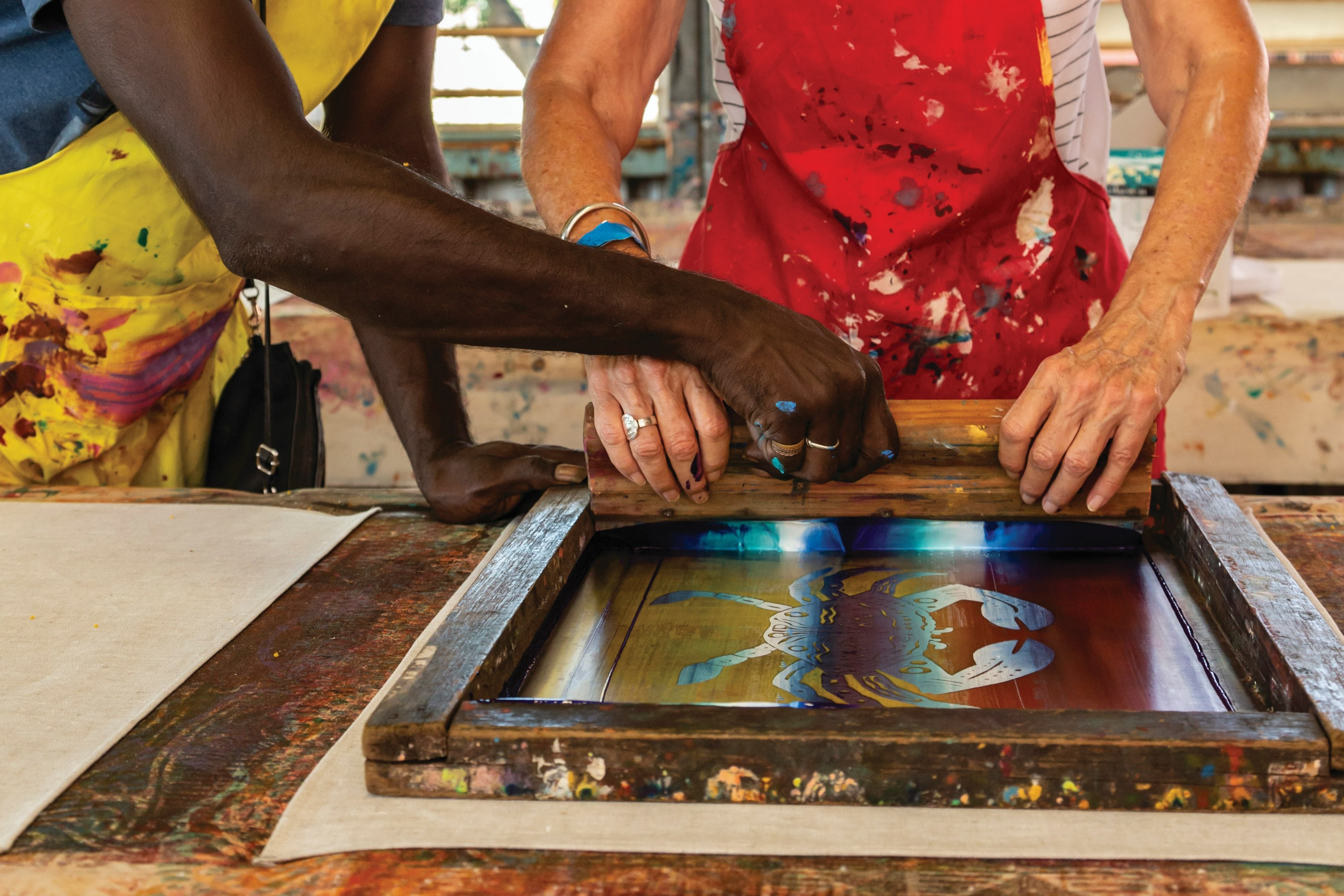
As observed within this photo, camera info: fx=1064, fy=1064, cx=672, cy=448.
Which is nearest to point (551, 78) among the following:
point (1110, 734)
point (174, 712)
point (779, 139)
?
point (779, 139)

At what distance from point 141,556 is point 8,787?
0.39m

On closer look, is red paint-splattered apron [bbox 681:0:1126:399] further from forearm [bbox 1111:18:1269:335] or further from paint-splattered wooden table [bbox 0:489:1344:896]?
paint-splattered wooden table [bbox 0:489:1344:896]

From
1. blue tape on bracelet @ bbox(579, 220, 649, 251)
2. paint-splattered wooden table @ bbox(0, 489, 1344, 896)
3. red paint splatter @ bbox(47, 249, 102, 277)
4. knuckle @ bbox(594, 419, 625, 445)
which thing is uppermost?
blue tape on bracelet @ bbox(579, 220, 649, 251)

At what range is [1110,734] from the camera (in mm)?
603

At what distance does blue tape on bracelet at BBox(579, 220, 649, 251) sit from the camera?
1.06 metres

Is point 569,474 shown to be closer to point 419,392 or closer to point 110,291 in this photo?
point 419,392

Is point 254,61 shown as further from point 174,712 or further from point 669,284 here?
point 174,712

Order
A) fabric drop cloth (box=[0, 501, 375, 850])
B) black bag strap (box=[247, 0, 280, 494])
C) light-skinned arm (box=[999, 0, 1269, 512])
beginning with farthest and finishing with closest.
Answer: black bag strap (box=[247, 0, 280, 494]) → light-skinned arm (box=[999, 0, 1269, 512]) → fabric drop cloth (box=[0, 501, 375, 850])

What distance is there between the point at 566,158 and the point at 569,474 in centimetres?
35

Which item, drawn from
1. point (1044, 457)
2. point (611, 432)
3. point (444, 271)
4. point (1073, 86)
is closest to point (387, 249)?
point (444, 271)

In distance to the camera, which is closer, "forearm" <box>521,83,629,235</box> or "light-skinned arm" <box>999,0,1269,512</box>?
"light-skinned arm" <box>999,0,1269,512</box>

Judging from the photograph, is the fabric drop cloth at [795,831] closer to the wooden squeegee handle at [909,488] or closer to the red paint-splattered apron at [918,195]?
the wooden squeegee handle at [909,488]

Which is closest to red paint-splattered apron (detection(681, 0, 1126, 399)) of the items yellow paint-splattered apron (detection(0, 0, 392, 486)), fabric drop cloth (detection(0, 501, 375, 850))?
yellow paint-splattered apron (detection(0, 0, 392, 486))

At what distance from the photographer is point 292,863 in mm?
583
